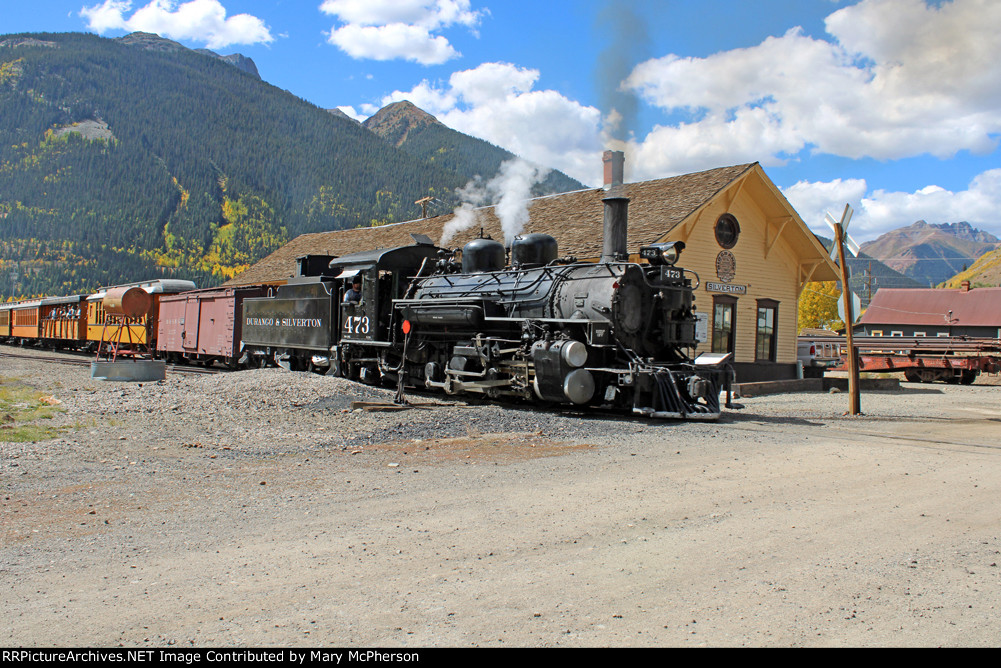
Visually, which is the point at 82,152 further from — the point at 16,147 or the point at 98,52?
the point at 98,52

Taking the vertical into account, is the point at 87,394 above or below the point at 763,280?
below

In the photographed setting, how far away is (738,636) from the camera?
3305 mm

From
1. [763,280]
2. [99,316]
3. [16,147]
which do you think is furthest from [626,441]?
[16,147]

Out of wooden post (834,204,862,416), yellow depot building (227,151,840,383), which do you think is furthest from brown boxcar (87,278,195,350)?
wooden post (834,204,862,416)

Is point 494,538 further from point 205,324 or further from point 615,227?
point 205,324

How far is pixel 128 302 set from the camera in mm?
21438

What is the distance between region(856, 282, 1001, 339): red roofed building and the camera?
164 ft

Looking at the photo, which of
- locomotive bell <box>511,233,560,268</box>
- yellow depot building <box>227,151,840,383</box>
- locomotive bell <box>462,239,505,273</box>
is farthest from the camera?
yellow depot building <box>227,151,840,383</box>

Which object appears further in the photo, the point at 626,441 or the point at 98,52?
the point at 98,52

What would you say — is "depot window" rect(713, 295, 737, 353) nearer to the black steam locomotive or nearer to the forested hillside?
the black steam locomotive

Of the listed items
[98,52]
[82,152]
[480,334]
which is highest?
[98,52]

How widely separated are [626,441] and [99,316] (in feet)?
90.6

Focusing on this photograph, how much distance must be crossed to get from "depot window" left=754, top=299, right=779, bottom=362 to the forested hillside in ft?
316

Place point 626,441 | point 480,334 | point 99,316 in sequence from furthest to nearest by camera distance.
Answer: point 99,316
point 480,334
point 626,441
